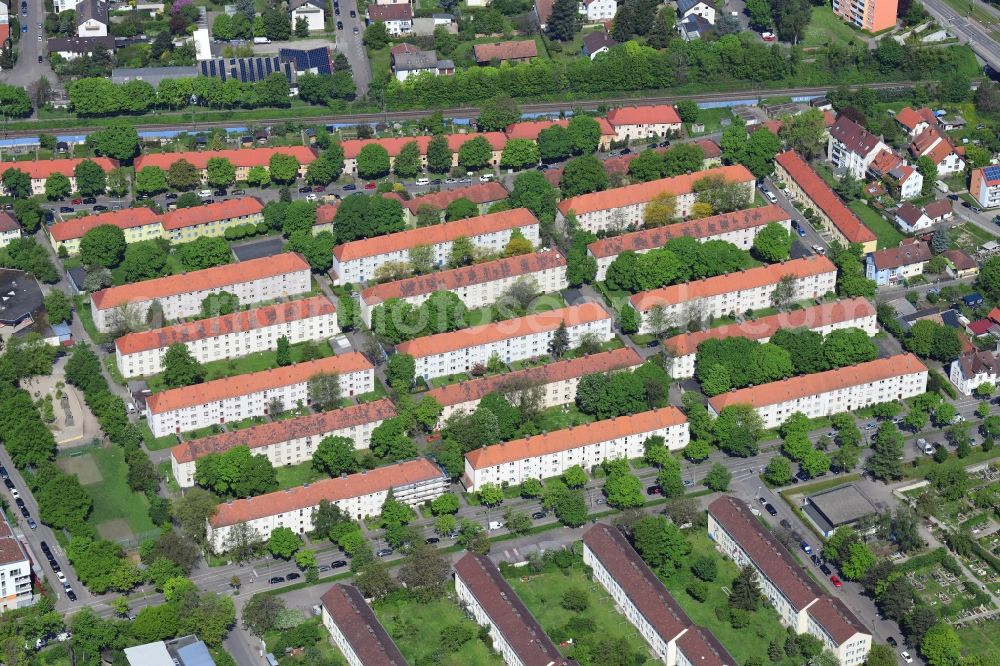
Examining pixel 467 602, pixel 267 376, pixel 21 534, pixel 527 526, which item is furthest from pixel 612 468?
pixel 21 534

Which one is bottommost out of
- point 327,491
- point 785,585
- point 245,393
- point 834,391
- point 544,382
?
point 785,585

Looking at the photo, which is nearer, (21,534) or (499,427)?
(21,534)

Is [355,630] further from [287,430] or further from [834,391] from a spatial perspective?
[834,391]

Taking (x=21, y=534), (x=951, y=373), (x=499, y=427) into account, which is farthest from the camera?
(x=951, y=373)

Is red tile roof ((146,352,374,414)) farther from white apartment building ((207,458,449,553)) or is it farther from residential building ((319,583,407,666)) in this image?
residential building ((319,583,407,666))

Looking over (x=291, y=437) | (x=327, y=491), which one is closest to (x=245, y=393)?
(x=291, y=437)

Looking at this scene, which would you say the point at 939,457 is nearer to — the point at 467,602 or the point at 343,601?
the point at 467,602
